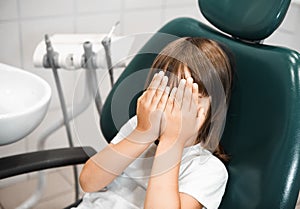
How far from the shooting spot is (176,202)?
2.86 ft

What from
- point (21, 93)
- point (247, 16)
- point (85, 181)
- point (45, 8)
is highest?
point (247, 16)

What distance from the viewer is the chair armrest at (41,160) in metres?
1.02

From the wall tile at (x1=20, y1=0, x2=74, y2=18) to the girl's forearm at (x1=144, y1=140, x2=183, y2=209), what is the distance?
0.94 metres

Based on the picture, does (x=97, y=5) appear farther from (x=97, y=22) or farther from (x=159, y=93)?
(x=159, y=93)

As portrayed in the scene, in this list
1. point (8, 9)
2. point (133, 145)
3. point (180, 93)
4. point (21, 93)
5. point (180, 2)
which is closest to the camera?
point (180, 93)

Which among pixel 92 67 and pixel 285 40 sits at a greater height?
pixel 92 67

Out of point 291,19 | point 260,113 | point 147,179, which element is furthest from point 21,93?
point 291,19

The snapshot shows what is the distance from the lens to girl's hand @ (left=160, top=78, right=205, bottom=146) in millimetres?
→ 861

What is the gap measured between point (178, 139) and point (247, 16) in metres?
0.32

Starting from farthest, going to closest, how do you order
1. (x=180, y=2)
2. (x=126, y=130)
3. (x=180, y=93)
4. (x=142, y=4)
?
1. (x=180, y=2)
2. (x=142, y=4)
3. (x=126, y=130)
4. (x=180, y=93)

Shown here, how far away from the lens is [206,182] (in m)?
0.94

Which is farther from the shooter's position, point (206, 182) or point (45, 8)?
point (45, 8)

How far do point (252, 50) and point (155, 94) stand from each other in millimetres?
260

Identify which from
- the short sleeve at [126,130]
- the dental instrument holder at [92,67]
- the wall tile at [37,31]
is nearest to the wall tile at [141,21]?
the wall tile at [37,31]
